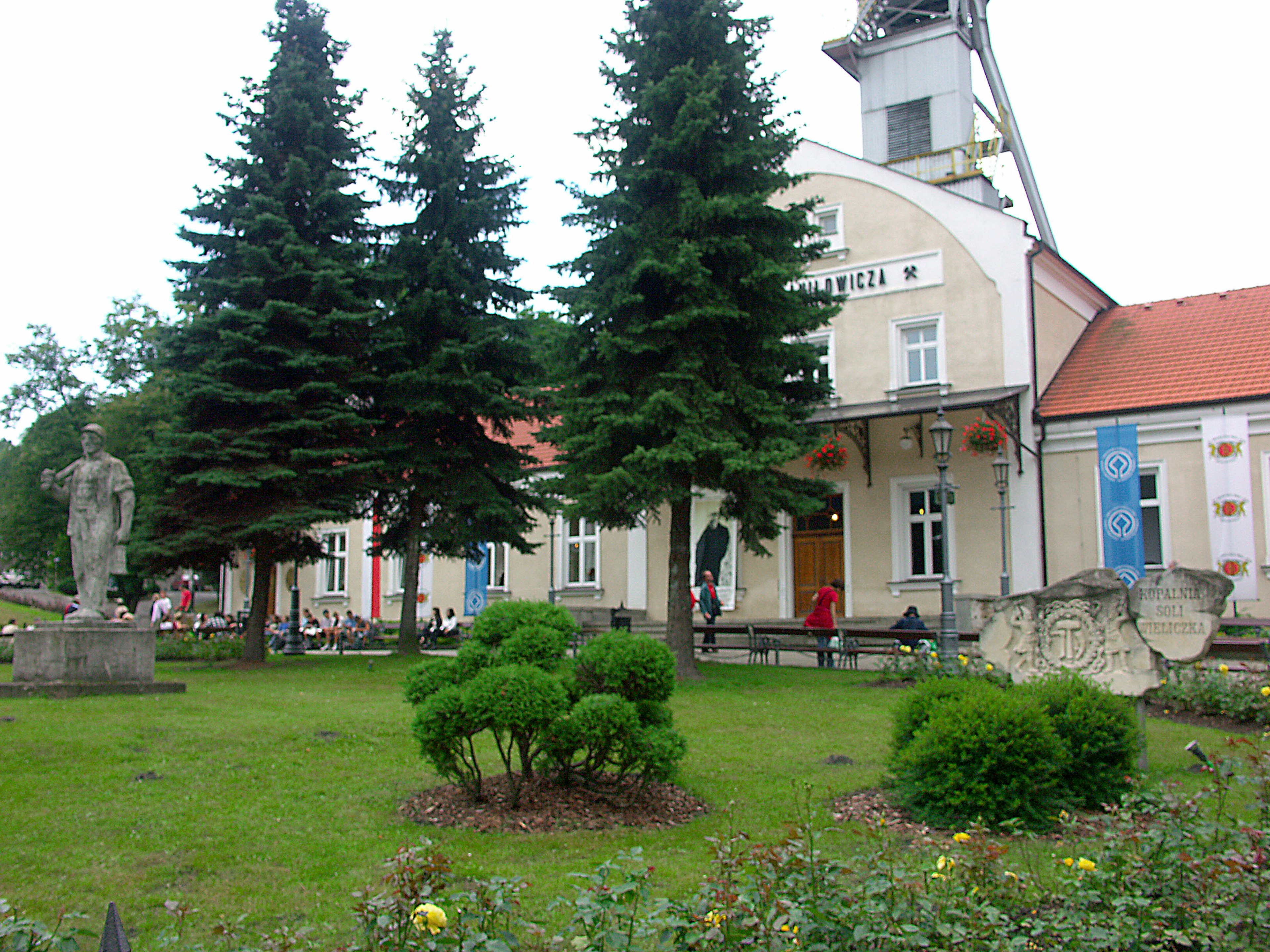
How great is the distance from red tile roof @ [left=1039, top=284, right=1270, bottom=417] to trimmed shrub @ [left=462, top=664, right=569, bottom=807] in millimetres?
19594

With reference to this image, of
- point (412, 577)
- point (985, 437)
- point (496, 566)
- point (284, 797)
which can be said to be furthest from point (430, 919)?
point (496, 566)

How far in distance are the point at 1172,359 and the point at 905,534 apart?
7.04m

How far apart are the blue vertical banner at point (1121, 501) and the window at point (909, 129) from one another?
1261 cm

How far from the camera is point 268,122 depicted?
21.3m

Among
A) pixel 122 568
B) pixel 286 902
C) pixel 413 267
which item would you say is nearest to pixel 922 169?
pixel 413 267

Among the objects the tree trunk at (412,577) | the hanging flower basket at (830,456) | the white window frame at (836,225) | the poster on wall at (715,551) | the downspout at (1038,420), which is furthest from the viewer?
the poster on wall at (715,551)

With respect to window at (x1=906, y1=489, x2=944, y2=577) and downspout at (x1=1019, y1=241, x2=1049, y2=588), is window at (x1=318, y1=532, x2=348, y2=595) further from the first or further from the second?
downspout at (x1=1019, y1=241, x2=1049, y2=588)

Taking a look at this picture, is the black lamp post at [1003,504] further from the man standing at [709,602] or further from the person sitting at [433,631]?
the person sitting at [433,631]

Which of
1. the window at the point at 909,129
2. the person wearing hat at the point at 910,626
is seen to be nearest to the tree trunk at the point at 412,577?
the person wearing hat at the point at 910,626

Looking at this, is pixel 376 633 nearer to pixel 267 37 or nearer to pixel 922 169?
pixel 267 37

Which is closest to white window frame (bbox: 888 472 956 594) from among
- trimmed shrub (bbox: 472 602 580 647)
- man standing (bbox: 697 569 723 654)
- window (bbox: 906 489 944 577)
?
window (bbox: 906 489 944 577)

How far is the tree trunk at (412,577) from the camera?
22.6 meters

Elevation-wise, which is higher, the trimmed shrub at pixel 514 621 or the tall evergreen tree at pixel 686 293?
the tall evergreen tree at pixel 686 293

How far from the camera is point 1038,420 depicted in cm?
2355
